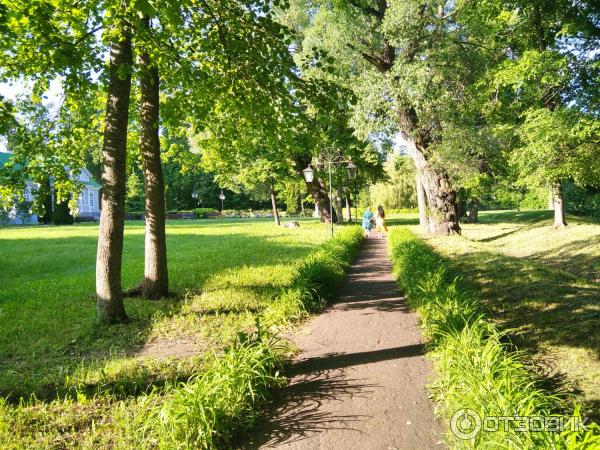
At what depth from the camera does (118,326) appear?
21.8 feet

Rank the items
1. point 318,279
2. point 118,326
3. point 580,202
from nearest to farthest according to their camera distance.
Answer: point 118,326 → point 318,279 → point 580,202

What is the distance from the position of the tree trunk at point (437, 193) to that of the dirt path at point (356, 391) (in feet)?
37.5

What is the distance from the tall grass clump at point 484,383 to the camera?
2.66 metres

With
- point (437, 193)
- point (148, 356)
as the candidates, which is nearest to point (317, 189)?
point (437, 193)

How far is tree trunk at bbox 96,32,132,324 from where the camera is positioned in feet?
21.3

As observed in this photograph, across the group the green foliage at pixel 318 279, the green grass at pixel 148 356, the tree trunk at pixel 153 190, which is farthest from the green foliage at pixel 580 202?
the tree trunk at pixel 153 190

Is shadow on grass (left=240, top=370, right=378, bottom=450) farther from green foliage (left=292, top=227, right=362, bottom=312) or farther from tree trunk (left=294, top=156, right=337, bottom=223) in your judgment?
tree trunk (left=294, top=156, right=337, bottom=223)

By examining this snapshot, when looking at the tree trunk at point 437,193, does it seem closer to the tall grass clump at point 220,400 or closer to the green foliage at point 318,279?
the green foliage at point 318,279

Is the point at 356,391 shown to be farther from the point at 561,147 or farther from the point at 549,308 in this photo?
the point at 561,147

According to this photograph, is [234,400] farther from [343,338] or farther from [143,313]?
[143,313]

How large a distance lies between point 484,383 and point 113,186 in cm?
585

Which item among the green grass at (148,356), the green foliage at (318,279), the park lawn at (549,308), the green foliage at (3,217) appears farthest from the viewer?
the green foliage at (3,217)

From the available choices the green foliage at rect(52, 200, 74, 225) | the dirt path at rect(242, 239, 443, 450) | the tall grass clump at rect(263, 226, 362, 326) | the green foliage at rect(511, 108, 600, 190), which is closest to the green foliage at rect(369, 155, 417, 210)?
the green foliage at rect(511, 108, 600, 190)

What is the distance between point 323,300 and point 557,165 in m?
10.3
